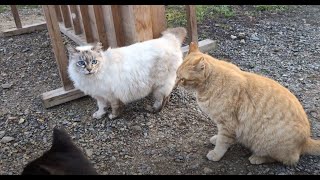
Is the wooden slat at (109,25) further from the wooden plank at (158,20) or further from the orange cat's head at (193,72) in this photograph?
the orange cat's head at (193,72)

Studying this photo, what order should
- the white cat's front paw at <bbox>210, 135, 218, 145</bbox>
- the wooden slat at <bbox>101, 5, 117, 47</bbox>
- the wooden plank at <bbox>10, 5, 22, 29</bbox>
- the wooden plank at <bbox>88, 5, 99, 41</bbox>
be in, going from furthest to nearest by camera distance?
the wooden plank at <bbox>10, 5, 22, 29</bbox> < the wooden plank at <bbox>88, 5, 99, 41</bbox> < the wooden slat at <bbox>101, 5, 117, 47</bbox> < the white cat's front paw at <bbox>210, 135, 218, 145</bbox>

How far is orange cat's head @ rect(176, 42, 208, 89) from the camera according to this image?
3.06m

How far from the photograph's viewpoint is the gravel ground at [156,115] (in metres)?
3.36

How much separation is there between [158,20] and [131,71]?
2.57 feet

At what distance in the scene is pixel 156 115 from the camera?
403 cm

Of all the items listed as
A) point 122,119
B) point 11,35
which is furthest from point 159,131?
point 11,35

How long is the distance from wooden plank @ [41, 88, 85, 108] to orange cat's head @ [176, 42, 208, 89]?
1573mm

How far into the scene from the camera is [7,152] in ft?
11.9

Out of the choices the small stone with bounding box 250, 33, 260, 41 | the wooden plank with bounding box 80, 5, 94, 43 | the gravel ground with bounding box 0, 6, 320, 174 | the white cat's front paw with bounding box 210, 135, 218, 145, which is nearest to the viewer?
the gravel ground with bounding box 0, 6, 320, 174

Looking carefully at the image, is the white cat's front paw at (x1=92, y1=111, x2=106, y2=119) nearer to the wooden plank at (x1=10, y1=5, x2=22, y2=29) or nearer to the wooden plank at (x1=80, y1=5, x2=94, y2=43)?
the wooden plank at (x1=80, y1=5, x2=94, y2=43)

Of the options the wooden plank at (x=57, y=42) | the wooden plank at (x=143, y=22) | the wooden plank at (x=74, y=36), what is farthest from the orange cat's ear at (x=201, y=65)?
the wooden plank at (x=74, y=36)

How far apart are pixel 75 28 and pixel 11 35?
1.50 m

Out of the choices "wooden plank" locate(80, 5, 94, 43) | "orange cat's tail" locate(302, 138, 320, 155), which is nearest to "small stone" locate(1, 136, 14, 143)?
"wooden plank" locate(80, 5, 94, 43)

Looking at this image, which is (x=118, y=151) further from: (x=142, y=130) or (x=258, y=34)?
(x=258, y=34)
